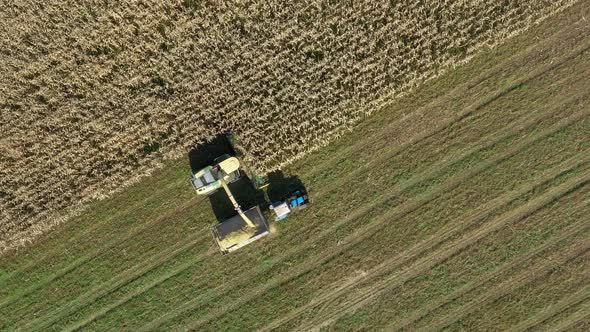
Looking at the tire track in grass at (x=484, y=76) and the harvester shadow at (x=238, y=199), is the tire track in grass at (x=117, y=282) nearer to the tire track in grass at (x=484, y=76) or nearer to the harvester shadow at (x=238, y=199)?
the harvester shadow at (x=238, y=199)

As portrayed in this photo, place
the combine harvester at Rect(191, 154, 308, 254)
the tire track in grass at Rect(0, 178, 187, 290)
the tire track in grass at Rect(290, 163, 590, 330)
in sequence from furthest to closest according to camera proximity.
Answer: the tire track in grass at Rect(290, 163, 590, 330), the tire track in grass at Rect(0, 178, 187, 290), the combine harvester at Rect(191, 154, 308, 254)

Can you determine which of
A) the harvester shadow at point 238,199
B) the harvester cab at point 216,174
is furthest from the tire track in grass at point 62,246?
the harvester shadow at point 238,199

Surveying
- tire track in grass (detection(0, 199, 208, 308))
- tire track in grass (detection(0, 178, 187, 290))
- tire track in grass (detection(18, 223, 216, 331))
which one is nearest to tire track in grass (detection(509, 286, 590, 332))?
tire track in grass (detection(18, 223, 216, 331))

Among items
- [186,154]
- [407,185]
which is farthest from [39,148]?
[407,185]

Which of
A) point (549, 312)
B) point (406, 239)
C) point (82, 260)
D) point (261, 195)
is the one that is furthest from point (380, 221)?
point (82, 260)

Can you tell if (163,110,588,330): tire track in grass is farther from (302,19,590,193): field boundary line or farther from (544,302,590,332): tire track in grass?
(544,302,590,332): tire track in grass

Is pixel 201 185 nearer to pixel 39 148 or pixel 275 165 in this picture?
pixel 275 165
